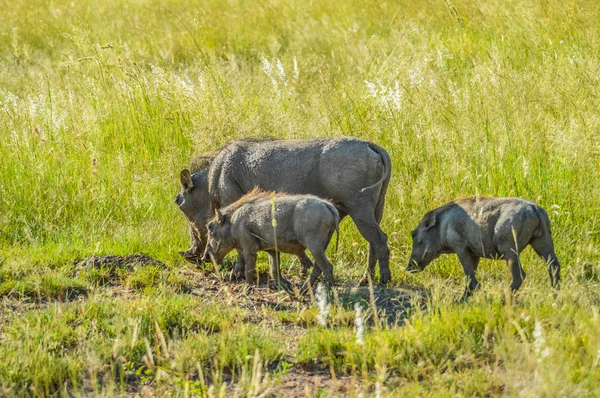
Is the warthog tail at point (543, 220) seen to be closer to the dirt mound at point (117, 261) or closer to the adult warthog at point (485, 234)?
the adult warthog at point (485, 234)

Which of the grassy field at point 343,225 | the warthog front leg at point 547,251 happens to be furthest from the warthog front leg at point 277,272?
the warthog front leg at point 547,251

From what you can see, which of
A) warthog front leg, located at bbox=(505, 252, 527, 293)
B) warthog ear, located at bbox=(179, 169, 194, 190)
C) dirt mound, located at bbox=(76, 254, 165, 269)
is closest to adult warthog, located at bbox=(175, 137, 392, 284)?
warthog ear, located at bbox=(179, 169, 194, 190)

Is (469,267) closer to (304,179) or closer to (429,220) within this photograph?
(429,220)

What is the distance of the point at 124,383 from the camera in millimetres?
4844

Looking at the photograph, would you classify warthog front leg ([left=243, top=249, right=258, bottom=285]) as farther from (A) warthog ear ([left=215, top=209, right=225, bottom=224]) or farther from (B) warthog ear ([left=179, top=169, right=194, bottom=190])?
(B) warthog ear ([left=179, top=169, right=194, bottom=190])

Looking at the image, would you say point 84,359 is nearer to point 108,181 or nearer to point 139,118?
point 108,181

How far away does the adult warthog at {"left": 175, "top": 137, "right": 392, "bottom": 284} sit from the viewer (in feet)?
22.3

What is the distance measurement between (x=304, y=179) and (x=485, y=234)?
1.55 m

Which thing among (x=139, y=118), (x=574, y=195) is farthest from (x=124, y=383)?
(x=139, y=118)

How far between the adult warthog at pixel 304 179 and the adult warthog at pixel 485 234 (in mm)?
465

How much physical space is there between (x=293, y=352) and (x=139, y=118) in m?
5.10

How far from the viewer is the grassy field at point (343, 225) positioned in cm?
479

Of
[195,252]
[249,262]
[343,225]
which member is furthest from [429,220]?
[195,252]

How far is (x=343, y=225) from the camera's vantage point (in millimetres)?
7789
